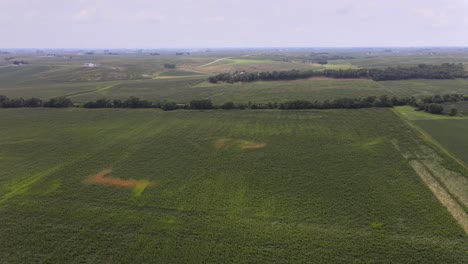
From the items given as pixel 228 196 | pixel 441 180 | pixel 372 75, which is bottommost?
pixel 228 196

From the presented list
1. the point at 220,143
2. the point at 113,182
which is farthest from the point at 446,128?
the point at 113,182

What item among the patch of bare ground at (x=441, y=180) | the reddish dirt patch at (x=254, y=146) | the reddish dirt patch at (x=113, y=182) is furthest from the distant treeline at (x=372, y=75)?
the reddish dirt patch at (x=113, y=182)

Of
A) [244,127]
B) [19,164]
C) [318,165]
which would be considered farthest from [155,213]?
[244,127]

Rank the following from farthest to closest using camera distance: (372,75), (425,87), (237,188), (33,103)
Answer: (372,75) → (425,87) → (33,103) → (237,188)

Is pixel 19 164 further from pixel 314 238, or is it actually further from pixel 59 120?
pixel 314 238

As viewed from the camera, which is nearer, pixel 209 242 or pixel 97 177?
pixel 209 242

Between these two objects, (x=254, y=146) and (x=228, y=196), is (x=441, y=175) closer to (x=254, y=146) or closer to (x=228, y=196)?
(x=254, y=146)

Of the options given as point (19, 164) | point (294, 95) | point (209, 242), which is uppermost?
point (294, 95)

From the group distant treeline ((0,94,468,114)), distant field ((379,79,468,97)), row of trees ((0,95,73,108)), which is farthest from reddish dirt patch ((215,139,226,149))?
distant field ((379,79,468,97))
